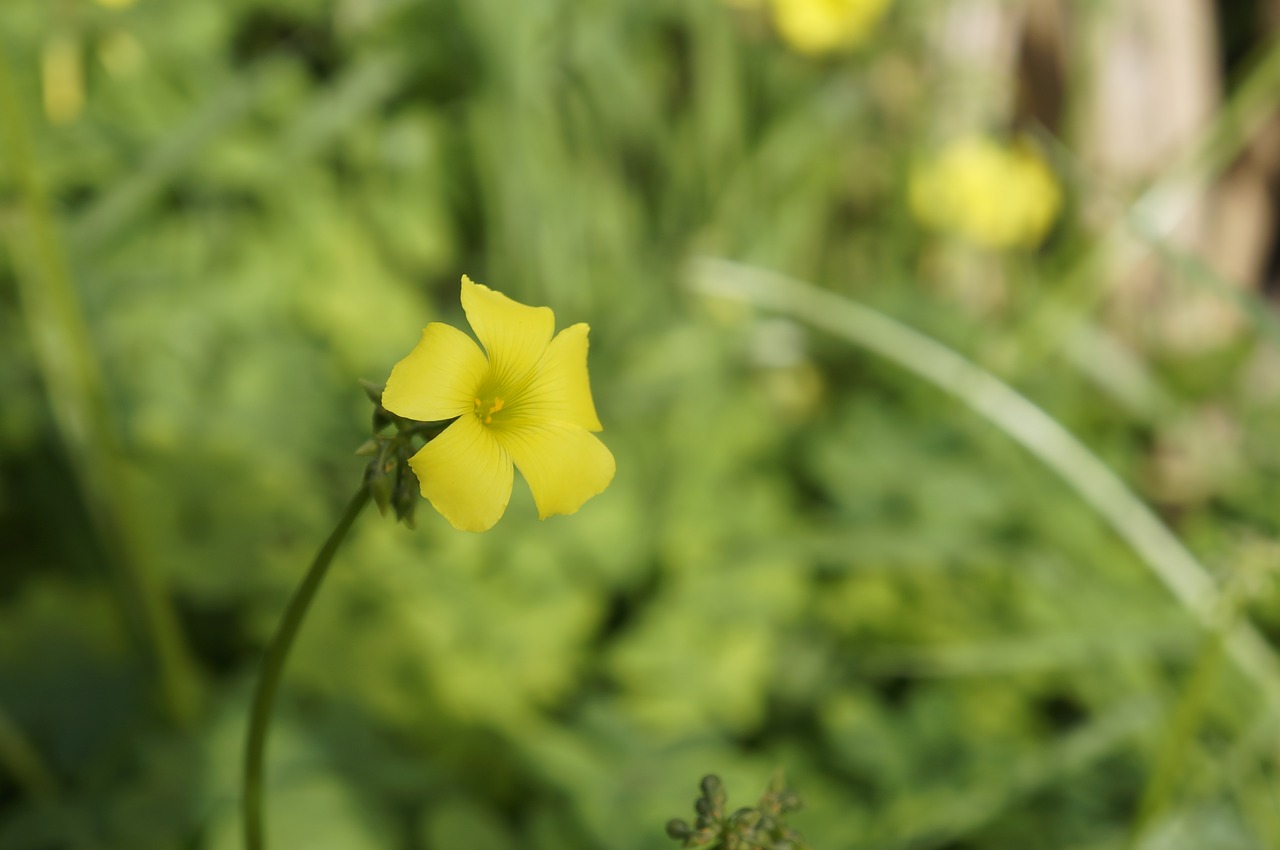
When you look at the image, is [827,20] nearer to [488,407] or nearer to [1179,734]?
[1179,734]

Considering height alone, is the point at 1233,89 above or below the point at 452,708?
above

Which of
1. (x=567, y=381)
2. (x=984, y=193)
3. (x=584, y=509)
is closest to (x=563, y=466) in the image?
(x=567, y=381)

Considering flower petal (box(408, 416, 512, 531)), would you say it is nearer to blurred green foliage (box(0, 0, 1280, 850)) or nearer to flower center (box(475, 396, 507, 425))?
flower center (box(475, 396, 507, 425))

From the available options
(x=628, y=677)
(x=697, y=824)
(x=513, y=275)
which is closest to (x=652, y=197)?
(x=513, y=275)

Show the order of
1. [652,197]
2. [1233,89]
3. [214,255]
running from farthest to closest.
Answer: [1233,89]
[652,197]
[214,255]

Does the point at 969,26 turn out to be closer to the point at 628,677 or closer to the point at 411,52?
the point at 411,52

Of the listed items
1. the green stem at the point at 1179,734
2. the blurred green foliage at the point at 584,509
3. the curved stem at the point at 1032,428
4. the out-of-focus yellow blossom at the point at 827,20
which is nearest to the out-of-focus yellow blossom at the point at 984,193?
Result: the blurred green foliage at the point at 584,509

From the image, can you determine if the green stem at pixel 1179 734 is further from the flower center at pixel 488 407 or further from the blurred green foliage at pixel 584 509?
the flower center at pixel 488 407

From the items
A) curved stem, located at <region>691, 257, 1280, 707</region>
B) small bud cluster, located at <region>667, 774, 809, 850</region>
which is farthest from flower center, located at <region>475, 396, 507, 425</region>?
curved stem, located at <region>691, 257, 1280, 707</region>
